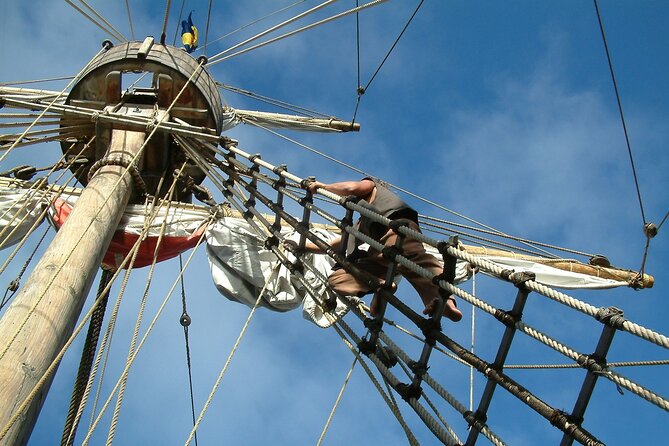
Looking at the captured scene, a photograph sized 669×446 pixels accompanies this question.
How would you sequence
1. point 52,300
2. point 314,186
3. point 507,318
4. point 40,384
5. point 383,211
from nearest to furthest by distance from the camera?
1. point 507,318
2. point 40,384
3. point 52,300
4. point 383,211
5. point 314,186

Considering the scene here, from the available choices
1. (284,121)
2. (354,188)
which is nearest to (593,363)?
(354,188)

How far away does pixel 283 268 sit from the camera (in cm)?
814

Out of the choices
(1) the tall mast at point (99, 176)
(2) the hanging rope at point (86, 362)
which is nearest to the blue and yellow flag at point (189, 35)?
(1) the tall mast at point (99, 176)

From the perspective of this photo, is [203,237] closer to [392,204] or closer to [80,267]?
[80,267]

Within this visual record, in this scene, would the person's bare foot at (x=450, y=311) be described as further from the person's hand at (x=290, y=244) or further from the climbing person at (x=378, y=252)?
the person's hand at (x=290, y=244)

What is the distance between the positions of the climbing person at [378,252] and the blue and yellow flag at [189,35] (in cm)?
715

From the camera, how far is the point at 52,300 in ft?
17.3

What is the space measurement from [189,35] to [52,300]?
8.05m

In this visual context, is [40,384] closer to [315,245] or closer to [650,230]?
[315,245]

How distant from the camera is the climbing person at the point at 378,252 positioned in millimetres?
5227

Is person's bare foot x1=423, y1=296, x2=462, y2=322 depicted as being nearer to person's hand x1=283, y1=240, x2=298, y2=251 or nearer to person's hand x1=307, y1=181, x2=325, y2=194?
person's hand x1=307, y1=181, x2=325, y2=194

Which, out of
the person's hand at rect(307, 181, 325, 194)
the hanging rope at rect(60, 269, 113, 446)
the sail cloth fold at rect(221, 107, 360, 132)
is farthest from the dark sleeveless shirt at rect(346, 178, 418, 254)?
the sail cloth fold at rect(221, 107, 360, 132)

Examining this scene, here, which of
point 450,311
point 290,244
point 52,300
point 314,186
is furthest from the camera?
point 290,244

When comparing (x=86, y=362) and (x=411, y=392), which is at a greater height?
(x=411, y=392)
